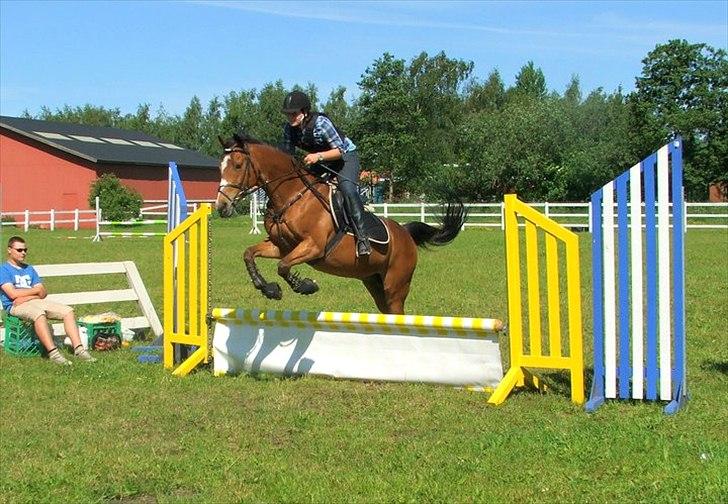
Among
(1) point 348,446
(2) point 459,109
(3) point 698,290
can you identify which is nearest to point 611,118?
(2) point 459,109

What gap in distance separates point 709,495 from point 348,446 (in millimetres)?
2142

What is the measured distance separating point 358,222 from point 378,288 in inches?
41.1

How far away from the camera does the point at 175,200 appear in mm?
8797

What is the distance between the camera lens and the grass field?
457 centimetres

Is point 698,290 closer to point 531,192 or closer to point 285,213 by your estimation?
point 285,213

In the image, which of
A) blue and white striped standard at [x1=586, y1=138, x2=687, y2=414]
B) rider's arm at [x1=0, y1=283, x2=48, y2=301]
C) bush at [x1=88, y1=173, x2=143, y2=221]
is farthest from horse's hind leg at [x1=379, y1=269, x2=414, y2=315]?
bush at [x1=88, y1=173, x2=143, y2=221]

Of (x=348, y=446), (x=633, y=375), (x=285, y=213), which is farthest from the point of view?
(x=285, y=213)

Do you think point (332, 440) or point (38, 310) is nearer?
point (332, 440)

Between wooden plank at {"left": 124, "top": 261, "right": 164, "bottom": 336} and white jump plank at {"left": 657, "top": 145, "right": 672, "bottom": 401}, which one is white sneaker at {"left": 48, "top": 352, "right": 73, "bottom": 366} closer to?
wooden plank at {"left": 124, "top": 261, "right": 164, "bottom": 336}

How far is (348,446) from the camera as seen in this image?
547 cm

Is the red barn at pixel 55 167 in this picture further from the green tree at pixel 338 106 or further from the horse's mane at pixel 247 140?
the horse's mane at pixel 247 140

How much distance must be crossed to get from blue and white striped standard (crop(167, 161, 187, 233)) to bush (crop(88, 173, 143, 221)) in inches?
1172

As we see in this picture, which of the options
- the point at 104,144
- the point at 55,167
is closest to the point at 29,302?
the point at 55,167

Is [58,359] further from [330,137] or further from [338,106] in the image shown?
[338,106]
